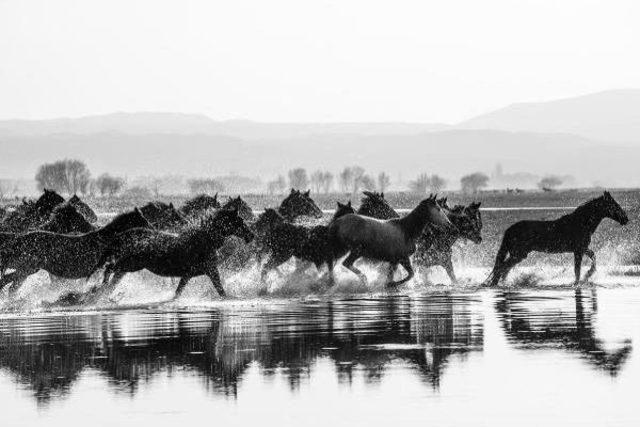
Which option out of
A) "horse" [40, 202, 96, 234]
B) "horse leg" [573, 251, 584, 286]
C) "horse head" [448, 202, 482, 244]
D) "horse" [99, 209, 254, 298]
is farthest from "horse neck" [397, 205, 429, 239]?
"horse" [40, 202, 96, 234]

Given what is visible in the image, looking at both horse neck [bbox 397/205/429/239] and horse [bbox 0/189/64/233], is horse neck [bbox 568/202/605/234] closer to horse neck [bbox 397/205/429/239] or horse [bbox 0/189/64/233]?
horse neck [bbox 397/205/429/239]

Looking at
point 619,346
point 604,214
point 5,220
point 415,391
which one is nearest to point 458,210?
point 604,214

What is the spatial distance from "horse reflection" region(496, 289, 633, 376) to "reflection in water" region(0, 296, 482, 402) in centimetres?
58

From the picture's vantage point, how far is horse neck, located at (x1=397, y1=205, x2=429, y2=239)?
27.9 meters

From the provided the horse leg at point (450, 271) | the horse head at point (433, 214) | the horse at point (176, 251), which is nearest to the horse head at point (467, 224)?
the horse leg at point (450, 271)

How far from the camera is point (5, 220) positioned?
31156mm

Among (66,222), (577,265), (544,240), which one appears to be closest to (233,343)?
(66,222)

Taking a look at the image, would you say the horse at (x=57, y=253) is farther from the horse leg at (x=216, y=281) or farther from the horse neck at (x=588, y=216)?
the horse neck at (x=588, y=216)

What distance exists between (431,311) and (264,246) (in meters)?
9.30

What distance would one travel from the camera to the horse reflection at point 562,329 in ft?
47.7

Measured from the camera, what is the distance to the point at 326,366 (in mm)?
14039

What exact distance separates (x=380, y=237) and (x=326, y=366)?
13.6m

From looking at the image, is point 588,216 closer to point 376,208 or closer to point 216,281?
point 376,208

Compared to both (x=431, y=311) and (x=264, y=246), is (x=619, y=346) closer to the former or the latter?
(x=431, y=311)
